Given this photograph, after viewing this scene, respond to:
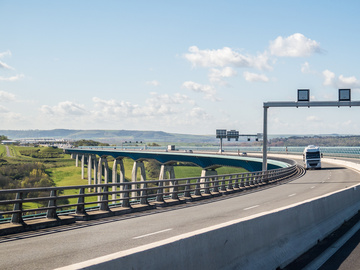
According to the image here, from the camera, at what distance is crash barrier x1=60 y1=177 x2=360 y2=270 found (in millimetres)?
6371

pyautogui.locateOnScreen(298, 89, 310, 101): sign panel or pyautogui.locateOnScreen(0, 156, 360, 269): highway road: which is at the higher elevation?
pyautogui.locateOnScreen(298, 89, 310, 101): sign panel

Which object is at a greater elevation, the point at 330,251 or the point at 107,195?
the point at 107,195

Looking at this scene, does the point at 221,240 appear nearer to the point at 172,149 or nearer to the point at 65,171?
the point at 172,149

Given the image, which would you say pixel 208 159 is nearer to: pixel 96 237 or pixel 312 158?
pixel 312 158

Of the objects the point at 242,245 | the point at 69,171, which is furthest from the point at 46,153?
the point at 242,245

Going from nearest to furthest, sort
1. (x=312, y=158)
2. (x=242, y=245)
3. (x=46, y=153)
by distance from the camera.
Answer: (x=242, y=245) < (x=312, y=158) < (x=46, y=153)

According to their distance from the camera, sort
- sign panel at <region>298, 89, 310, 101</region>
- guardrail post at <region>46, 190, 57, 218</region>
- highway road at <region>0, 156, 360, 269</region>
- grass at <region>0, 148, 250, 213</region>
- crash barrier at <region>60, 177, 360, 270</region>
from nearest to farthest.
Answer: crash barrier at <region>60, 177, 360, 270</region>, highway road at <region>0, 156, 360, 269</region>, guardrail post at <region>46, 190, 57, 218</region>, sign panel at <region>298, 89, 310, 101</region>, grass at <region>0, 148, 250, 213</region>

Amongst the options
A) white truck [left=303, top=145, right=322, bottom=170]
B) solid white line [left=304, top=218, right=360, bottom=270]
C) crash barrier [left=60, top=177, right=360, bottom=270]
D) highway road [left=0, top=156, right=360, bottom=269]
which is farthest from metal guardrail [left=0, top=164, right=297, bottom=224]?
white truck [left=303, top=145, right=322, bottom=170]

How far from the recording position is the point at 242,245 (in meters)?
9.02

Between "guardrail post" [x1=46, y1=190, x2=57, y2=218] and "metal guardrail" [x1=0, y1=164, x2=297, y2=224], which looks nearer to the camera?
"metal guardrail" [x1=0, y1=164, x2=297, y2=224]

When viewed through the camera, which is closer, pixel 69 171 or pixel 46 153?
pixel 69 171

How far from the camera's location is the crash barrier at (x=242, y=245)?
637 centimetres

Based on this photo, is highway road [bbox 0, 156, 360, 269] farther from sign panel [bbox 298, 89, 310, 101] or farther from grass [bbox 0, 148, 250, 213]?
grass [bbox 0, 148, 250, 213]

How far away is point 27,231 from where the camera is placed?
14625 mm
